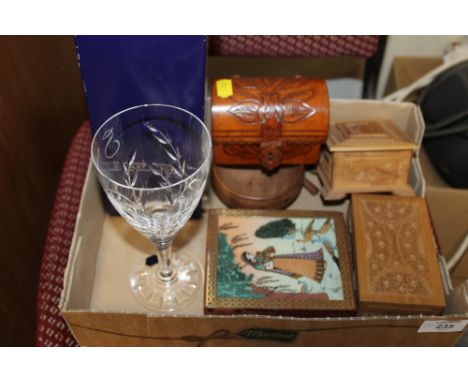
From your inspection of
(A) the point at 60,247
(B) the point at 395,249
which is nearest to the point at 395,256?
(B) the point at 395,249

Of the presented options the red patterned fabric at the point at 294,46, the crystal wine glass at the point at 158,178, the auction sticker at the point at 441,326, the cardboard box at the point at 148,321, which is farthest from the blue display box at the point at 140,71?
the auction sticker at the point at 441,326

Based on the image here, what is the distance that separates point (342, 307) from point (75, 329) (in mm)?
345

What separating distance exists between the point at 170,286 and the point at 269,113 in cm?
29

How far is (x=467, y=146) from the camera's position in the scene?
0.89 meters

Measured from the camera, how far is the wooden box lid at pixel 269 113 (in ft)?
2.50

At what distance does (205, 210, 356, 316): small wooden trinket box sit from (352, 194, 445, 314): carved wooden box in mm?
31

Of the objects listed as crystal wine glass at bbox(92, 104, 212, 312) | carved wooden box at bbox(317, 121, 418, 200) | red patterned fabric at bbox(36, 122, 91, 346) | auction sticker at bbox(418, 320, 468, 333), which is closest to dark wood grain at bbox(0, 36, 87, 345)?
red patterned fabric at bbox(36, 122, 91, 346)

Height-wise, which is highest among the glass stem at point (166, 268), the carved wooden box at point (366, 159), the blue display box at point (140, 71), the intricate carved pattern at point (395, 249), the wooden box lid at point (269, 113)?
the blue display box at point (140, 71)

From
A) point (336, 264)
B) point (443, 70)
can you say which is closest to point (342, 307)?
point (336, 264)

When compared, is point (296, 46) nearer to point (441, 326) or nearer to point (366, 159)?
point (366, 159)

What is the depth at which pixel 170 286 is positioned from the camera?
80 centimetres

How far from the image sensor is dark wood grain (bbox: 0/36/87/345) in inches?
30.9

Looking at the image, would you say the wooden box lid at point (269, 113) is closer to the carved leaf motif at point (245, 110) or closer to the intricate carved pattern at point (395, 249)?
the carved leaf motif at point (245, 110)

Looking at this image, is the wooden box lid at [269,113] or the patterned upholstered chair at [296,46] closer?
the wooden box lid at [269,113]
